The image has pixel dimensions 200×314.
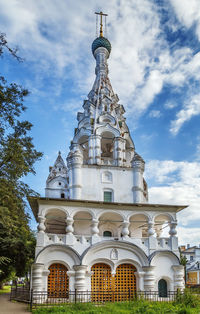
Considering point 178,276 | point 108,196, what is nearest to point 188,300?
point 178,276

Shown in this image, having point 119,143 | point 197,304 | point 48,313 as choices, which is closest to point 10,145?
point 48,313

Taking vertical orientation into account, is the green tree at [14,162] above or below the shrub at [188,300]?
above

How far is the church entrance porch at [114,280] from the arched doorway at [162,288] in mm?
1862

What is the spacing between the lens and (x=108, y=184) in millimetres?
25031

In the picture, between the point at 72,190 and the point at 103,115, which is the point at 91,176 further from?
the point at 103,115

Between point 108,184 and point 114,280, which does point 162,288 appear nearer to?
point 114,280

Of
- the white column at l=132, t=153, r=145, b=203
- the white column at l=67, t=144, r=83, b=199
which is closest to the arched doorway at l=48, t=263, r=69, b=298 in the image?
the white column at l=67, t=144, r=83, b=199

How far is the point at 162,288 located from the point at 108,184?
900cm

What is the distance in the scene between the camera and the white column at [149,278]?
798 inches

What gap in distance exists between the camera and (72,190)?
24203mm

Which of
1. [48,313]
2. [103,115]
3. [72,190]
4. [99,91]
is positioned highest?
[99,91]

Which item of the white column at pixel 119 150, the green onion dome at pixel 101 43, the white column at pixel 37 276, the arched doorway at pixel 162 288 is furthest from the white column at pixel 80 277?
the green onion dome at pixel 101 43

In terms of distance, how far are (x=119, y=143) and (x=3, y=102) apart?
50.4 feet

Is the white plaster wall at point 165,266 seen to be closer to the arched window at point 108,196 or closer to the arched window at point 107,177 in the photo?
the arched window at point 108,196
